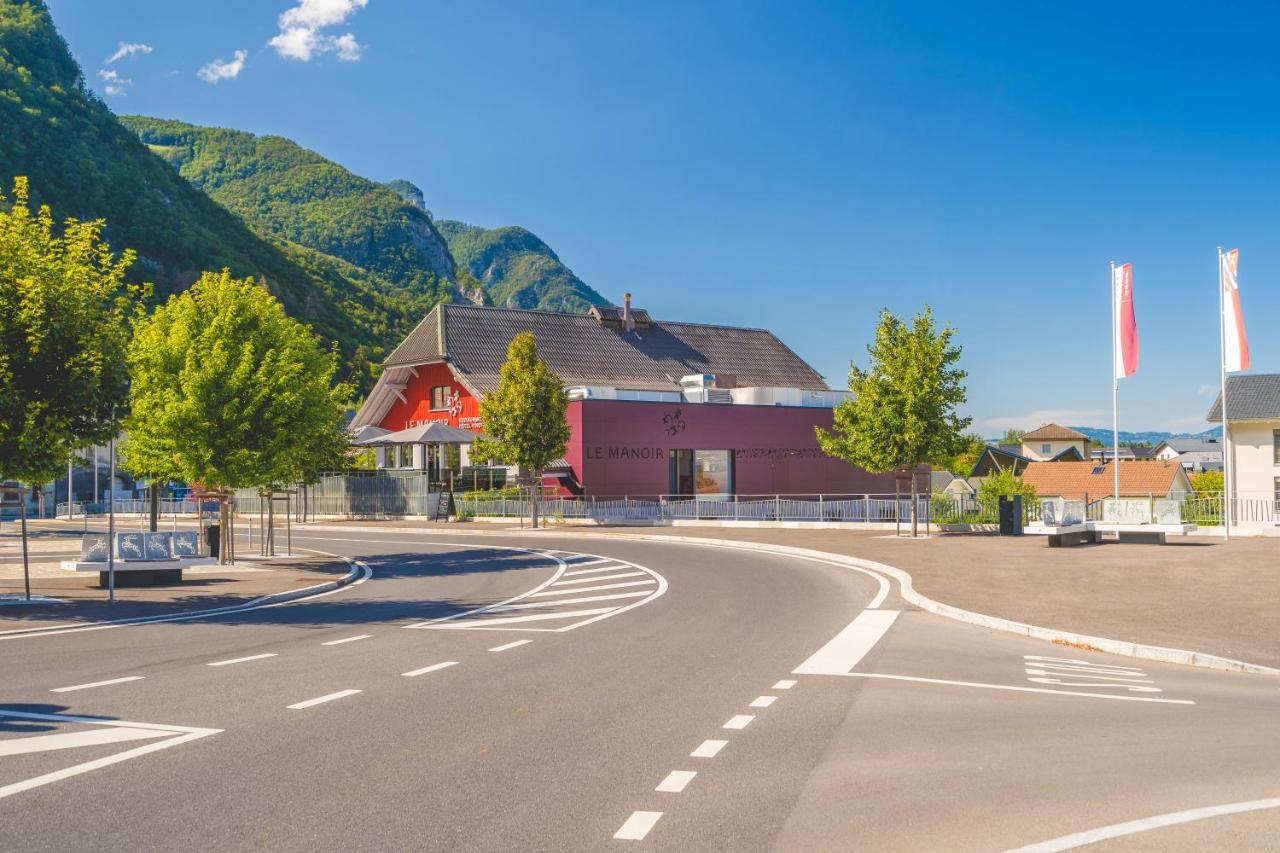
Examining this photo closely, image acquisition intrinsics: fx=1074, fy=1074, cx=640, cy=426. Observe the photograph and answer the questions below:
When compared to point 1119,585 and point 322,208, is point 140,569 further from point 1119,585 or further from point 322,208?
point 322,208

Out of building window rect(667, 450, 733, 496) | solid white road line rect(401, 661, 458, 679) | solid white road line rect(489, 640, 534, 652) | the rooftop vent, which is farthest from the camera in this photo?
the rooftop vent

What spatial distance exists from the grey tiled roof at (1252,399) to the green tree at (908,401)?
87.7ft

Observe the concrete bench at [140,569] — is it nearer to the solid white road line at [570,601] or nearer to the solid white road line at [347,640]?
the solid white road line at [570,601]

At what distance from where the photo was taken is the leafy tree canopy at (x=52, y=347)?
16.6 meters

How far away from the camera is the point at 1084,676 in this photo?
1069 cm

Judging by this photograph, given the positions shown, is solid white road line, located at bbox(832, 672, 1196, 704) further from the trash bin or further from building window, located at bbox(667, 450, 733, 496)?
building window, located at bbox(667, 450, 733, 496)

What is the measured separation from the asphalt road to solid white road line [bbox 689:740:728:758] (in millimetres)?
41

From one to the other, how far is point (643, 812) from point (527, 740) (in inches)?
75.6

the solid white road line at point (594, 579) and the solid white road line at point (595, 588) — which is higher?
the solid white road line at point (595, 588)

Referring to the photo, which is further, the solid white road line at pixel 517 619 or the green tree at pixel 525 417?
the green tree at pixel 525 417

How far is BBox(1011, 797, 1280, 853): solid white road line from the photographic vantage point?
5.25 metres

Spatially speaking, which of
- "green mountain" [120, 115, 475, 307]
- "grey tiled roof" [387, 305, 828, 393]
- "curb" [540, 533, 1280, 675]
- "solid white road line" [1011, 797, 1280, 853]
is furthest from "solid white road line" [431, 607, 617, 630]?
"green mountain" [120, 115, 475, 307]

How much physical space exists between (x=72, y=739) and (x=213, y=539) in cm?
→ 1944

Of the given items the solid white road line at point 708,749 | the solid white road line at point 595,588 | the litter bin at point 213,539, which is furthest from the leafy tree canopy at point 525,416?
the solid white road line at point 708,749
